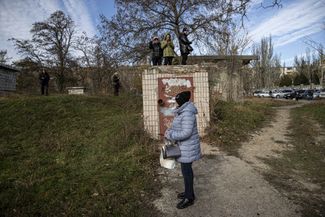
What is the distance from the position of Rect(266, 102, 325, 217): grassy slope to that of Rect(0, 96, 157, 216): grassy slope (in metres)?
2.61

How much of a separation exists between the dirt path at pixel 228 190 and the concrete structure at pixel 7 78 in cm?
2241

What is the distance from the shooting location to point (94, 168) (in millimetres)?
6578

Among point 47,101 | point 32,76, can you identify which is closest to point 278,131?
point 47,101

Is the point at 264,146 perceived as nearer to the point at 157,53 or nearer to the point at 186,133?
the point at 157,53

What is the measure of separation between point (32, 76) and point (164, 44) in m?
27.4

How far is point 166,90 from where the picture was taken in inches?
366

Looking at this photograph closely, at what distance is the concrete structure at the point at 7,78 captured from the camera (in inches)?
973

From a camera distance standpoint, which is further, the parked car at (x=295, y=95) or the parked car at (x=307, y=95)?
the parked car at (x=295, y=95)

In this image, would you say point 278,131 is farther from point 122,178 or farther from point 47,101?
point 47,101

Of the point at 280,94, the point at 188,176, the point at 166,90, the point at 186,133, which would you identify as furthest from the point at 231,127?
the point at 280,94

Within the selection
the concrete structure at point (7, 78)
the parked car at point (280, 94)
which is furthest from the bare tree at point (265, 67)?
the concrete structure at point (7, 78)

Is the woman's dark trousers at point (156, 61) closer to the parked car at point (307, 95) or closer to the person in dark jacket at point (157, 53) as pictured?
the person in dark jacket at point (157, 53)

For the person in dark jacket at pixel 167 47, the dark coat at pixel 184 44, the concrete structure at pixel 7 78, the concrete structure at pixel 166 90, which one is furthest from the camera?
the concrete structure at pixel 7 78

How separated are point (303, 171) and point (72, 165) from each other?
17.9ft
